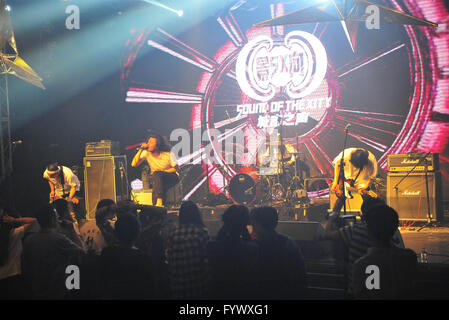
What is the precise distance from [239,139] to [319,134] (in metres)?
1.76

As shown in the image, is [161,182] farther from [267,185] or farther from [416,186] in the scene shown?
[416,186]

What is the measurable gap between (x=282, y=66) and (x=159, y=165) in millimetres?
3461

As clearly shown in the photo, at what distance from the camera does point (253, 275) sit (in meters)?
2.42

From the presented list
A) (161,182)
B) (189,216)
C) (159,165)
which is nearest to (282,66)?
(159,165)

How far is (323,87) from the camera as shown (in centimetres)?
814

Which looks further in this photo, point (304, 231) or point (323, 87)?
point (323, 87)

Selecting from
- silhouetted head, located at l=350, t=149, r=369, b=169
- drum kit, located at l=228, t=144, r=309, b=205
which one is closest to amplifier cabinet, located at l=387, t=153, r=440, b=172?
silhouetted head, located at l=350, t=149, r=369, b=169

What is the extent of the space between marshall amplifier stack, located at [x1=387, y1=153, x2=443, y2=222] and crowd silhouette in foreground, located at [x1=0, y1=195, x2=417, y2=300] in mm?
4026

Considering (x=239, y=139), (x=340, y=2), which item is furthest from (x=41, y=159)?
(x=340, y=2)

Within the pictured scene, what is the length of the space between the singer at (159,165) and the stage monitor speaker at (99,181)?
1155 mm

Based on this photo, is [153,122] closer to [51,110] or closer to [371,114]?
[51,110]

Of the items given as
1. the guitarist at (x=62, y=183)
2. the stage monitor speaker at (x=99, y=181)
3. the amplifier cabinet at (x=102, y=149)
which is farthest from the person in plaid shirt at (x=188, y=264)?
the amplifier cabinet at (x=102, y=149)

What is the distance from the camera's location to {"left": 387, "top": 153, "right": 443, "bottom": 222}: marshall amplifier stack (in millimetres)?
6320

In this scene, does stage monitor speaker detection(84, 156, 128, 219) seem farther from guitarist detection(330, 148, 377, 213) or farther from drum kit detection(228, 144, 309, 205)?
guitarist detection(330, 148, 377, 213)
